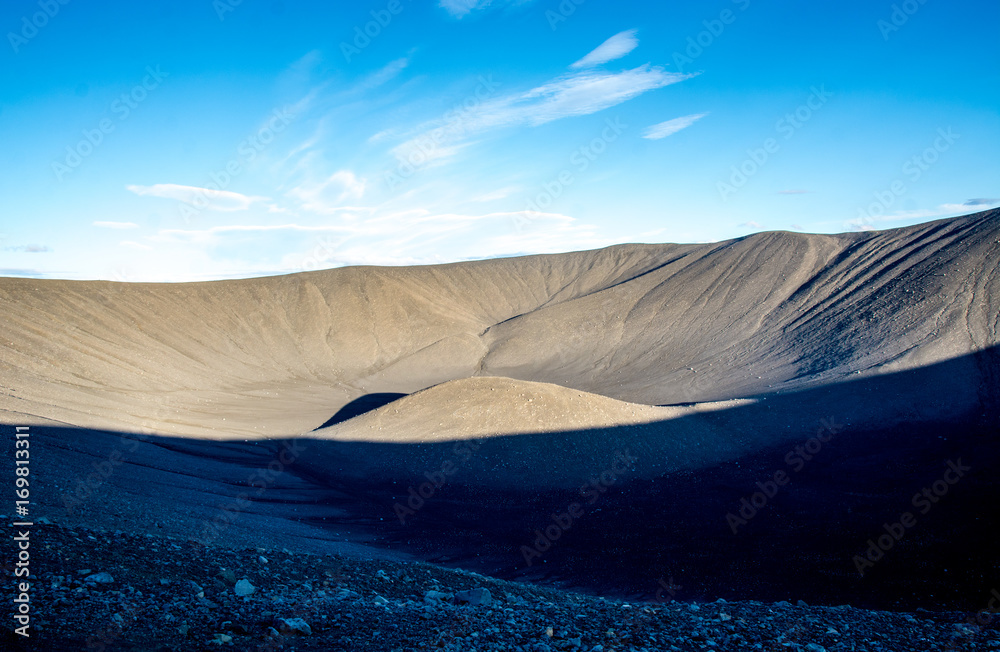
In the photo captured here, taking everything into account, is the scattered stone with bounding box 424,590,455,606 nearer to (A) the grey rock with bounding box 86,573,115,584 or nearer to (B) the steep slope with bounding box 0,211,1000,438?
(A) the grey rock with bounding box 86,573,115,584

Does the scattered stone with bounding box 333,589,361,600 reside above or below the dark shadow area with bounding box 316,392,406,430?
below

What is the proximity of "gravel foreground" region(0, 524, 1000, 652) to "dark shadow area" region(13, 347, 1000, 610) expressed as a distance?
367 cm

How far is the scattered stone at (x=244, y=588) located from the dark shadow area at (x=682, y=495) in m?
4.35

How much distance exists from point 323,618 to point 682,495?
12.6 m

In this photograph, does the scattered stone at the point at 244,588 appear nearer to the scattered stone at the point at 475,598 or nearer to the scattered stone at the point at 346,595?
the scattered stone at the point at 346,595

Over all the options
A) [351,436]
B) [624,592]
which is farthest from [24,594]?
[351,436]

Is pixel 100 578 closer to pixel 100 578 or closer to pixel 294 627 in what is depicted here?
pixel 100 578

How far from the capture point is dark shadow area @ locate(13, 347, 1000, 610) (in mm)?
11039

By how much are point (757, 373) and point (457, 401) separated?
53.1 feet

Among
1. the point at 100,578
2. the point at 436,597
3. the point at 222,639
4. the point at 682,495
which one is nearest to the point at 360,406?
the point at 682,495

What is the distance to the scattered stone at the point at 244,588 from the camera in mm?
5269

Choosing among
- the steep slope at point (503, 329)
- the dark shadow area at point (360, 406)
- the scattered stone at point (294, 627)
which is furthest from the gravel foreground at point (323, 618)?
the dark shadow area at point (360, 406)

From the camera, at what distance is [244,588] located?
211 inches

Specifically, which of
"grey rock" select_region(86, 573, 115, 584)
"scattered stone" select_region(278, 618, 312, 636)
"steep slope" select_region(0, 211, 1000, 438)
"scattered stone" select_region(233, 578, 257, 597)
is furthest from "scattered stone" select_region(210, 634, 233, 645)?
"steep slope" select_region(0, 211, 1000, 438)
